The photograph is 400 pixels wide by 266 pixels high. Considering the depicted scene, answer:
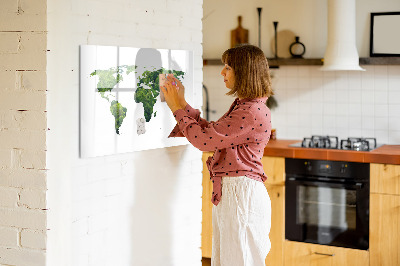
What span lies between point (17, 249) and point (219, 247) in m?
1.00

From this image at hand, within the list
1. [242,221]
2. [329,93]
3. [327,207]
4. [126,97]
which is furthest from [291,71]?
[126,97]

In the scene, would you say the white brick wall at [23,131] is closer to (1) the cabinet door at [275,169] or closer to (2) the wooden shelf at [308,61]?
(1) the cabinet door at [275,169]

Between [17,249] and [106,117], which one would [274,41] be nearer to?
[106,117]

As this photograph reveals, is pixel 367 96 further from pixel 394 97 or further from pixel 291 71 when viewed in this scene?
pixel 291 71

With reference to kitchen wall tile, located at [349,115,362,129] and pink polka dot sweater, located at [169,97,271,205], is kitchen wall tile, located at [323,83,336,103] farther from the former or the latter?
pink polka dot sweater, located at [169,97,271,205]

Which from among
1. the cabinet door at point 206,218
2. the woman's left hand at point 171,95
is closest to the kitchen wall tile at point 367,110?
the cabinet door at point 206,218

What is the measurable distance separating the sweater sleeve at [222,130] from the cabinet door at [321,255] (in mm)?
1959

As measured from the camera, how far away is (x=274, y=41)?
17.0ft

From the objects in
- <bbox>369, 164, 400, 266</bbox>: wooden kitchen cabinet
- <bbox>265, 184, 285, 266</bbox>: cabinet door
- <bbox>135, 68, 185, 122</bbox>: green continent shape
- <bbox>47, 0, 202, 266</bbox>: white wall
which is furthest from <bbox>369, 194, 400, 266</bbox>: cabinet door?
<bbox>135, 68, 185, 122</bbox>: green continent shape

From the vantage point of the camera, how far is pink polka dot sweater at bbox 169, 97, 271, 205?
274cm

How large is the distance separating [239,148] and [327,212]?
1.84 meters

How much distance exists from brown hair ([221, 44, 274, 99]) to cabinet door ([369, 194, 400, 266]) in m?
1.78

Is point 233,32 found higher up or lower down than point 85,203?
higher up

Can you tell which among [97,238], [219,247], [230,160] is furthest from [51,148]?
[219,247]
